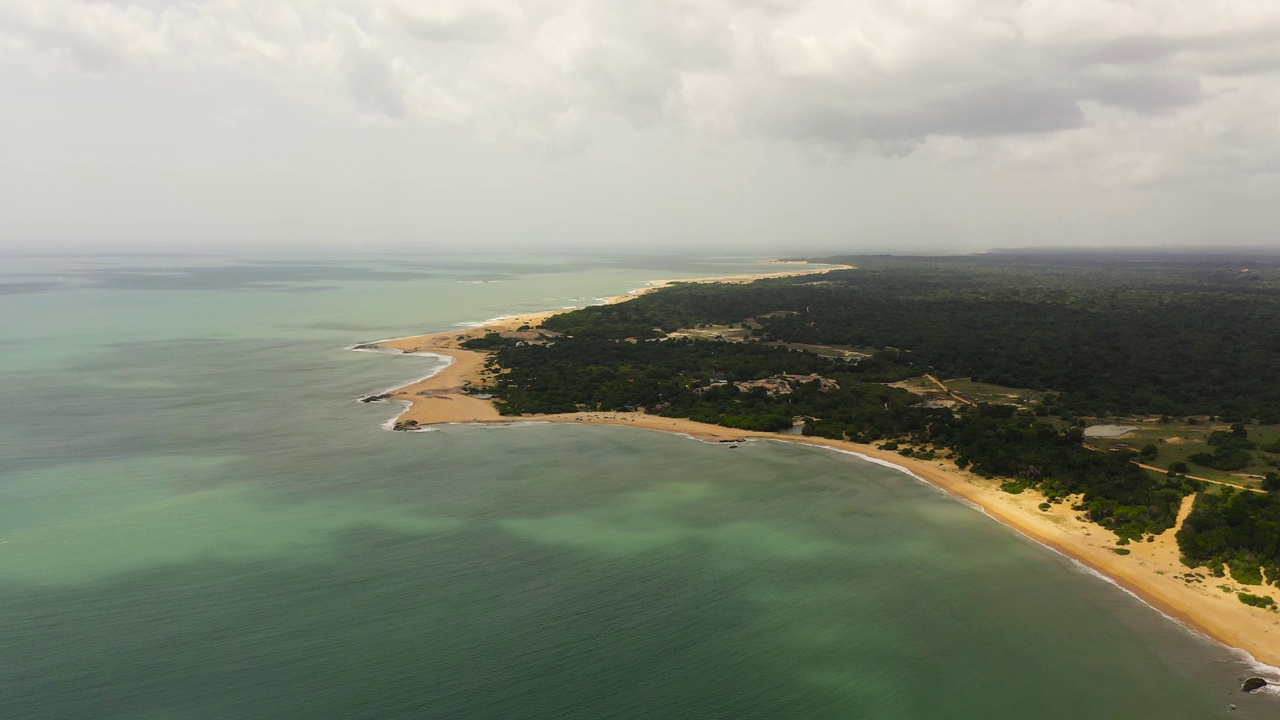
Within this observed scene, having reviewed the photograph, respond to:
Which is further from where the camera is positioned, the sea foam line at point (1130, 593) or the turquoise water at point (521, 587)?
the sea foam line at point (1130, 593)

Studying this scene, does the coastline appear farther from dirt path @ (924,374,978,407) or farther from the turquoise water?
dirt path @ (924,374,978,407)

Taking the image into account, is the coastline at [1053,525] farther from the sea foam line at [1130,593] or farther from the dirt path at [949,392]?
the dirt path at [949,392]

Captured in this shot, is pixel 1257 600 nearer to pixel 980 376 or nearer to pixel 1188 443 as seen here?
pixel 1188 443

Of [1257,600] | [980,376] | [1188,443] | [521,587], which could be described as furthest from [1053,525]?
[980,376]

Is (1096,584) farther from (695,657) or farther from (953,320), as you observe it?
(953,320)

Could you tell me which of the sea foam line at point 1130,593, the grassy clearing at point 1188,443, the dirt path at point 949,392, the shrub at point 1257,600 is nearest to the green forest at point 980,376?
the grassy clearing at point 1188,443

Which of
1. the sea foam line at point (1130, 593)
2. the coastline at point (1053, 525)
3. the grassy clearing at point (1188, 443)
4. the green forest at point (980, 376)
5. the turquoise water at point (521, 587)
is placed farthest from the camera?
the grassy clearing at point (1188, 443)

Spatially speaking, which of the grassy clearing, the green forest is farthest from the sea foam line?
the grassy clearing
